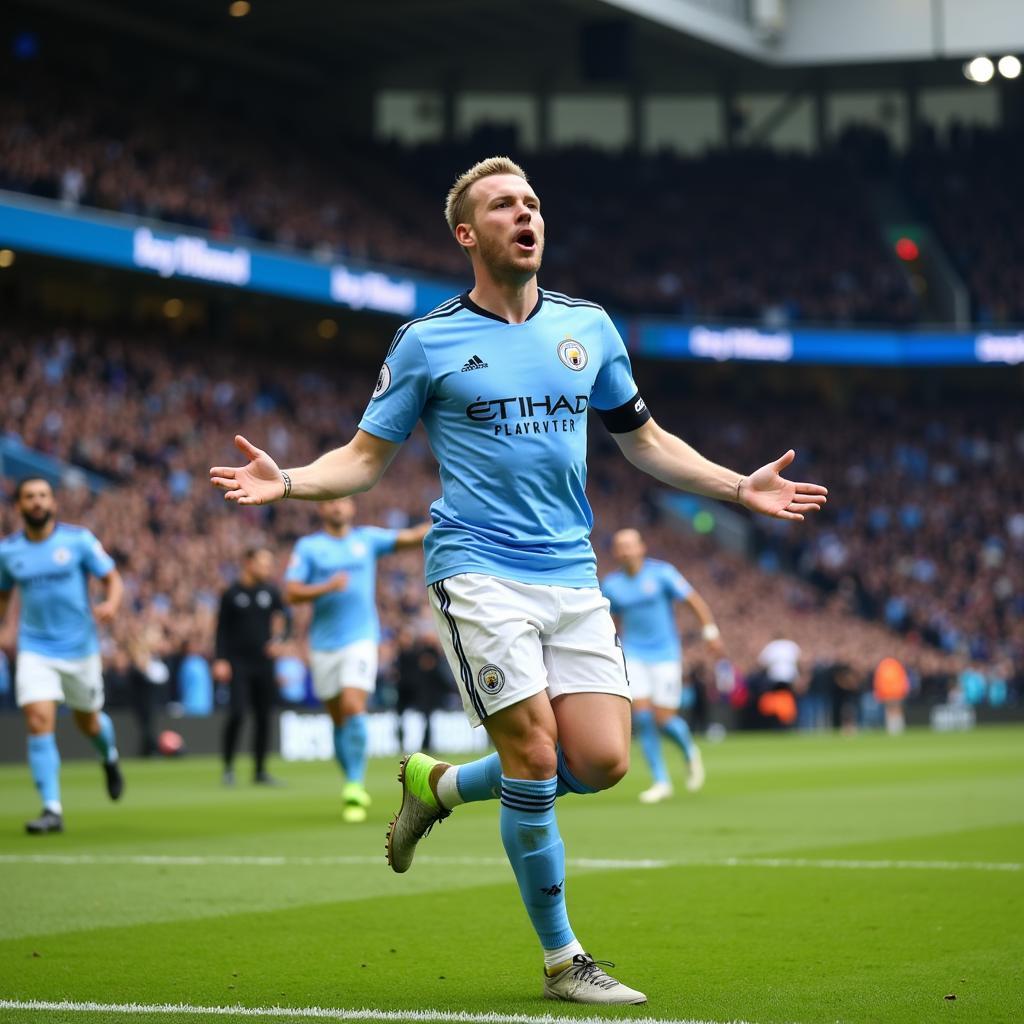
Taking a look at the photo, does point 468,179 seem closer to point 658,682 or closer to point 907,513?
point 658,682

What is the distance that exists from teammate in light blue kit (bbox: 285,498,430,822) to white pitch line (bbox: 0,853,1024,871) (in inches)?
122

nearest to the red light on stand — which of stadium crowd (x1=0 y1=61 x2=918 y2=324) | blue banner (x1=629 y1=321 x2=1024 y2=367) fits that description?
stadium crowd (x1=0 y1=61 x2=918 y2=324)

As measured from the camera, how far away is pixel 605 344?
6.54m

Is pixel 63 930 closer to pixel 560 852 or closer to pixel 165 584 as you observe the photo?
pixel 560 852

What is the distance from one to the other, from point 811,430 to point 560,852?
46.6 metres

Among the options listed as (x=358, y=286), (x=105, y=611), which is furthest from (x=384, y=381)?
(x=358, y=286)

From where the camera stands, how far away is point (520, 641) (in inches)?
236

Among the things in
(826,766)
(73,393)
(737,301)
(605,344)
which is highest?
(737,301)

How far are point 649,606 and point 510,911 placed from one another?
8.88 metres

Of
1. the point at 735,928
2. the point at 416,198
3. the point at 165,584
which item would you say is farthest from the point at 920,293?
the point at 735,928

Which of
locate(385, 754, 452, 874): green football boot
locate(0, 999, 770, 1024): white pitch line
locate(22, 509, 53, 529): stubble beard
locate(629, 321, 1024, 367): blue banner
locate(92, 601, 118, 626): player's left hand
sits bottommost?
locate(0, 999, 770, 1024): white pitch line

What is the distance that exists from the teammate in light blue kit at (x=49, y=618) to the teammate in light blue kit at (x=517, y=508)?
→ 6.88 meters

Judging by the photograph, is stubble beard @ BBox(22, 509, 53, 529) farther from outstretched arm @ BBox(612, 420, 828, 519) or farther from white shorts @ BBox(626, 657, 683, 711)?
outstretched arm @ BBox(612, 420, 828, 519)

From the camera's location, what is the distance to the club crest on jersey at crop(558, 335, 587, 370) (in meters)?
6.32
